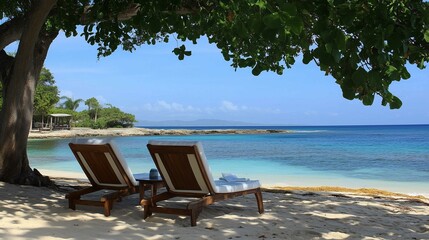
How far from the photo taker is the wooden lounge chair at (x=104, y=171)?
5512 millimetres

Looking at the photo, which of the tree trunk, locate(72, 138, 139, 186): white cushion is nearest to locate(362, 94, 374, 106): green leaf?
locate(72, 138, 139, 186): white cushion

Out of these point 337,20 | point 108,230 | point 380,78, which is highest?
point 337,20

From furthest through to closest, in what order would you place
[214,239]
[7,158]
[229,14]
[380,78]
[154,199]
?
[7,158] < [229,14] < [154,199] < [214,239] < [380,78]

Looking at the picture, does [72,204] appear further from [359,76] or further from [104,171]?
[359,76]

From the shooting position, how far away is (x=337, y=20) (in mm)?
2928

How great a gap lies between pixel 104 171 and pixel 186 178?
1159mm

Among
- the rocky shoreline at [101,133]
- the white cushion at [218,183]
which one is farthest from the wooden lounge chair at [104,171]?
the rocky shoreline at [101,133]

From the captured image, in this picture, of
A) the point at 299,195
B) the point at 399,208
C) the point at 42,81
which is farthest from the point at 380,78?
the point at 42,81

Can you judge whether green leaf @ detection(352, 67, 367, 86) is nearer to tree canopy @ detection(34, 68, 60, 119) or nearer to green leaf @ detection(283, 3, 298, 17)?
green leaf @ detection(283, 3, 298, 17)

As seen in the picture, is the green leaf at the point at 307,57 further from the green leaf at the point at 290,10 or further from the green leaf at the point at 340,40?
the green leaf at the point at 290,10

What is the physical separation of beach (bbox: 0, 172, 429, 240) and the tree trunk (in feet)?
1.73

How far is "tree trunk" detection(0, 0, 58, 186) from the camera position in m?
7.48

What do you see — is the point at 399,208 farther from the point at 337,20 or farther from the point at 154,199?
the point at 337,20

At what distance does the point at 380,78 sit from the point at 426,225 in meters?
3.73
